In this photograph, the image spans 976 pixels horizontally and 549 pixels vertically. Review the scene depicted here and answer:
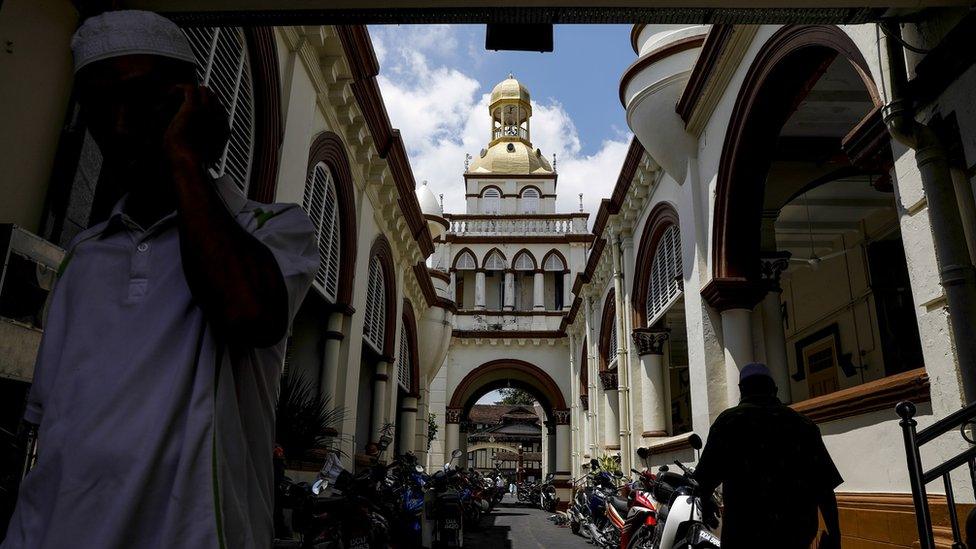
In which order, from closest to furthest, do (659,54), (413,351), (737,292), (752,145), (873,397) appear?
(873,397) < (752,145) < (737,292) < (659,54) < (413,351)

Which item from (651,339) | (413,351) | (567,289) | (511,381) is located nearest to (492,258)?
(567,289)

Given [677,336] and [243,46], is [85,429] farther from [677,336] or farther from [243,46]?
[677,336]

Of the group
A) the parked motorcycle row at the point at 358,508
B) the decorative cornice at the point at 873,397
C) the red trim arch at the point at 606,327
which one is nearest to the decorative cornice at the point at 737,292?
the decorative cornice at the point at 873,397

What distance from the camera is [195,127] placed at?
113cm

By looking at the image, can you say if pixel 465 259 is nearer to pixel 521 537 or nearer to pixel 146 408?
pixel 521 537

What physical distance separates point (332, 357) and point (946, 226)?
7.87m

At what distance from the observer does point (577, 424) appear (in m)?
24.0

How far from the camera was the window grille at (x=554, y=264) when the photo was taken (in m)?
29.6

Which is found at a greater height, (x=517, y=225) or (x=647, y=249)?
(x=517, y=225)

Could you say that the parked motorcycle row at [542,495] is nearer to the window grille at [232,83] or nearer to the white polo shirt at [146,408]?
the window grille at [232,83]

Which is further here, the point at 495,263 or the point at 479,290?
the point at 495,263

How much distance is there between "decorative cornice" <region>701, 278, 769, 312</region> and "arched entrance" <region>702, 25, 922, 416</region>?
0.02 metres

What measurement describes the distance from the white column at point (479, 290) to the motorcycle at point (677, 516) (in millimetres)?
21640

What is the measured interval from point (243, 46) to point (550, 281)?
23.9 metres
